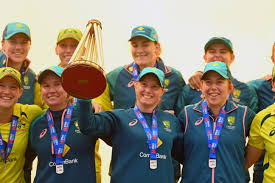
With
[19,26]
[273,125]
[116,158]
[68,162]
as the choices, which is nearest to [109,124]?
[116,158]

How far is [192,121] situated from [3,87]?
144 cm

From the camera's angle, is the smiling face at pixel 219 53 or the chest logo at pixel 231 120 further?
the smiling face at pixel 219 53

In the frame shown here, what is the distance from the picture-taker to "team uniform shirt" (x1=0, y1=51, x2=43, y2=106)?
11.2ft

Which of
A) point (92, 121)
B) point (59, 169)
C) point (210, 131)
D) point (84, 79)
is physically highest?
point (84, 79)

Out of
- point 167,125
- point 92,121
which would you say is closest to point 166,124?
point 167,125

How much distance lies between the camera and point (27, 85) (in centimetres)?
345

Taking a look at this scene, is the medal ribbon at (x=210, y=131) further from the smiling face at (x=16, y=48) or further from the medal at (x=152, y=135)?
the smiling face at (x=16, y=48)

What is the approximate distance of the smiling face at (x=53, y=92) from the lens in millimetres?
2881

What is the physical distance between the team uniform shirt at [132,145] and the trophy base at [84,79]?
36 cm

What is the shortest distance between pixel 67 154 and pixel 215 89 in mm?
1176

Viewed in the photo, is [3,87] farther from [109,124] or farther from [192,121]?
[192,121]

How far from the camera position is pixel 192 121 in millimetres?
2865

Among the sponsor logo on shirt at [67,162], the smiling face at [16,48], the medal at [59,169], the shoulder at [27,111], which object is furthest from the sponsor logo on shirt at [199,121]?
the smiling face at [16,48]

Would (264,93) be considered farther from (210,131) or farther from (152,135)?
(152,135)
